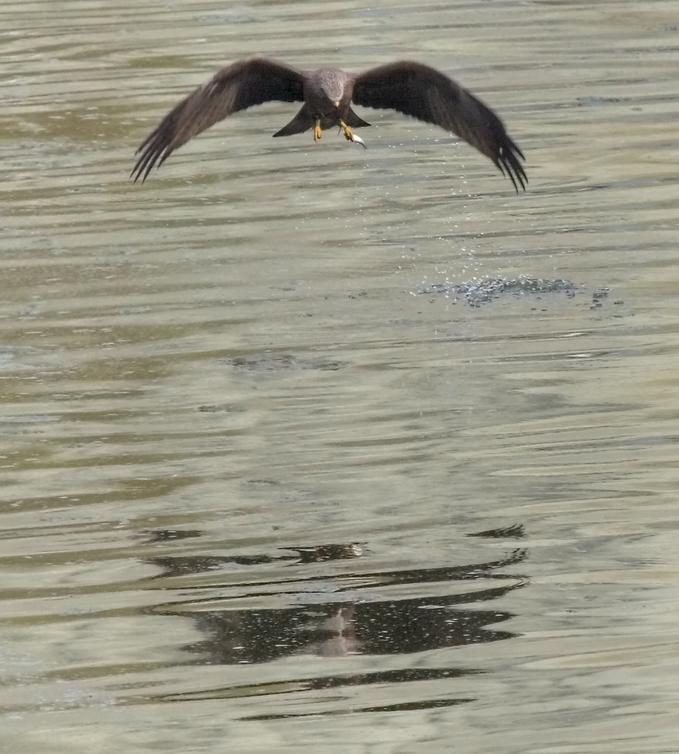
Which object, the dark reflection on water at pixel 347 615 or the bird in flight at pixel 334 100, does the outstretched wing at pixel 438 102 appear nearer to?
the bird in flight at pixel 334 100

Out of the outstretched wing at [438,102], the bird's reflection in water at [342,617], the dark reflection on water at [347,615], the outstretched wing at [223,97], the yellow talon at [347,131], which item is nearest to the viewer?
the bird's reflection in water at [342,617]

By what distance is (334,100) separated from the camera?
844 centimetres

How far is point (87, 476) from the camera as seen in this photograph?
25.3ft

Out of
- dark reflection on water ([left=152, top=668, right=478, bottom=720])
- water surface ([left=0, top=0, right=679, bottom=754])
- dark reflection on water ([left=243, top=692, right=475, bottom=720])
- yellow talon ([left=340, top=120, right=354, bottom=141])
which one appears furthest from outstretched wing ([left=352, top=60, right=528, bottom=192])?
dark reflection on water ([left=243, top=692, right=475, bottom=720])

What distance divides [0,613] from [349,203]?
16.1ft

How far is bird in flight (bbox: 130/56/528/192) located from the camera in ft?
27.7

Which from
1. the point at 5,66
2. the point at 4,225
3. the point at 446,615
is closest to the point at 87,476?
the point at 446,615

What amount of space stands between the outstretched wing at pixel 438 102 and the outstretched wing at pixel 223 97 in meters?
0.34

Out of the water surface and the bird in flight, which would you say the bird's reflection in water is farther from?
the bird in flight

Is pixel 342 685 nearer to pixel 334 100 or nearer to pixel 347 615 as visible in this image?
pixel 347 615

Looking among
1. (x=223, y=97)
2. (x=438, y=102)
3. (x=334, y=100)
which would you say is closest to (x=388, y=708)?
(x=334, y=100)

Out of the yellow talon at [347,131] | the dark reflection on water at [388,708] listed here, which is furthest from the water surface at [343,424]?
the yellow talon at [347,131]

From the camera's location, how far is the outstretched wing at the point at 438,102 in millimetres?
8773

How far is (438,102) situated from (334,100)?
29.0 inches
